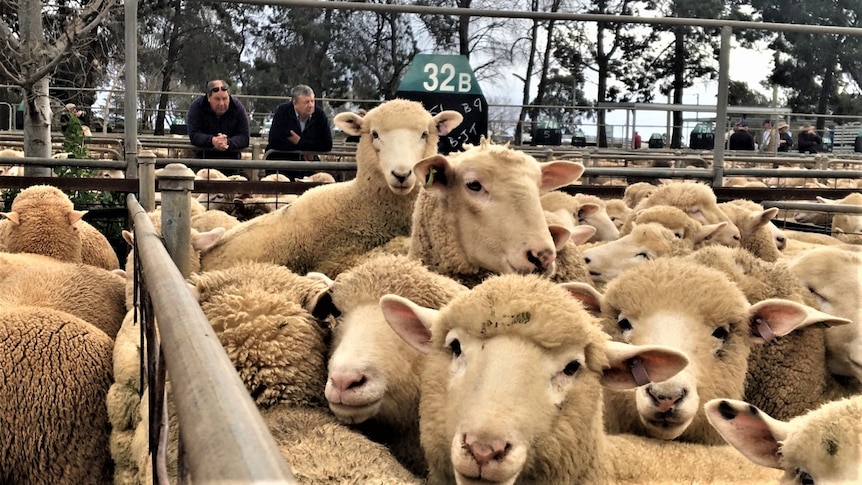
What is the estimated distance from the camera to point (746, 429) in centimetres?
194

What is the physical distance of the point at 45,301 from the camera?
331 cm

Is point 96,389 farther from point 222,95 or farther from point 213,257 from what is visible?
point 222,95

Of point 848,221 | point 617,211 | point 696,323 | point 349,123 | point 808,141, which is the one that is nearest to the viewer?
point 696,323

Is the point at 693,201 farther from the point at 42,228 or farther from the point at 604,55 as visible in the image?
the point at 604,55

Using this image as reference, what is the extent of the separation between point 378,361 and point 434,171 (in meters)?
1.34

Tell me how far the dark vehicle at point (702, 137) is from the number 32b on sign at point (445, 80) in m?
15.0

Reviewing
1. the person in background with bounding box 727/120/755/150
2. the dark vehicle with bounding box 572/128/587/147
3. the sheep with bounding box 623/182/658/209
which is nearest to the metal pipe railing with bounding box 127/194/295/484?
the sheep with bounding box 623/182/658/209

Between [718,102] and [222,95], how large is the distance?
3.94m

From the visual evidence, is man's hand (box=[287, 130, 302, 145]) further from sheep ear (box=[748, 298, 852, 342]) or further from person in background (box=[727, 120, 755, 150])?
A: person in background (box=[727, 120, 755, 150])

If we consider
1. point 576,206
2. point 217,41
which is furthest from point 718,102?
point 217,41

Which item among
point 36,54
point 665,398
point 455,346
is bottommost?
point 665,398

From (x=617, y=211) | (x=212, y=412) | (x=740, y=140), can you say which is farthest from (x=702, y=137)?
(x=212, y=412)

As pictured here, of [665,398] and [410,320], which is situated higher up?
[410,320]

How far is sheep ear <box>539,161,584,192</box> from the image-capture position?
11.5 feet
